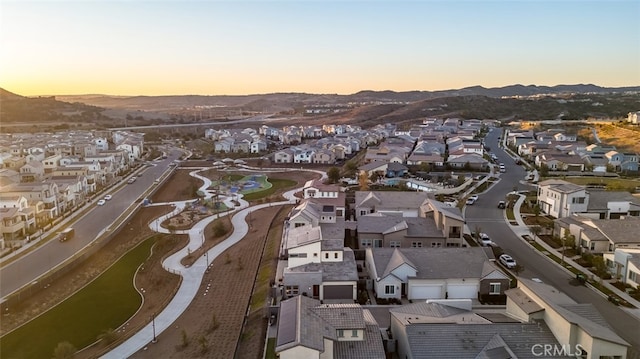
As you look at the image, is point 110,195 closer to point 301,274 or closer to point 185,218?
point 185,218

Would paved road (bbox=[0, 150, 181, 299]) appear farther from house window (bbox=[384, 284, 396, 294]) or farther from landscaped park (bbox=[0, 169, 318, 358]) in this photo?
house window (bbox=[384, 284, 396, 294])

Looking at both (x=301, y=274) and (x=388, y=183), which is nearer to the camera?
(x=301, y=274)

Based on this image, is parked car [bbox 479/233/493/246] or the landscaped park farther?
parked car [bbox 479/233/493/246]

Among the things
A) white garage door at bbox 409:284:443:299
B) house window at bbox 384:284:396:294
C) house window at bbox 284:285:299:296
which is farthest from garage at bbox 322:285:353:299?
white garage door at bbox 409:284:443:299

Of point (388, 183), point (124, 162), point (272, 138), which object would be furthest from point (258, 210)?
point (272, 138)

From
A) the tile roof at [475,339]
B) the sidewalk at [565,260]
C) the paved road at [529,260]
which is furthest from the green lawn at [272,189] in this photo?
the tile roof at [475,339]

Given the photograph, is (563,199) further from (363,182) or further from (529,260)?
→ (363,182)

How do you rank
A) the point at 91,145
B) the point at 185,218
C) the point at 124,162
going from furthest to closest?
the point at 91,145, the point at 124,162, the point at 185,218
